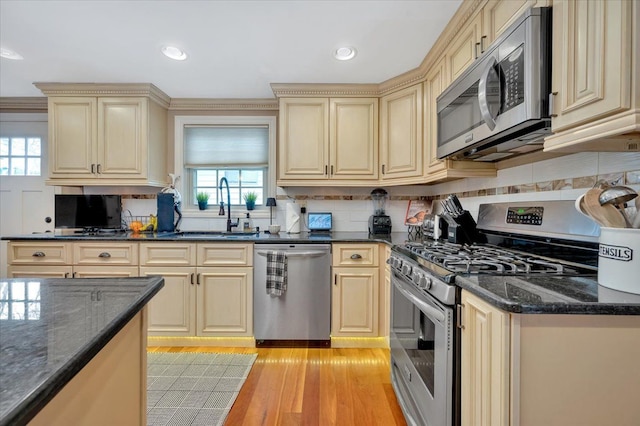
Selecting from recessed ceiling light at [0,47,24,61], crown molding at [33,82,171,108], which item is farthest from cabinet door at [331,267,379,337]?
recessed ceiling light at [0,47,24,61]

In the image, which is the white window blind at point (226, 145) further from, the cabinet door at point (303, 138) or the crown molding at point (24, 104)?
the crown molding at point (24, 104)

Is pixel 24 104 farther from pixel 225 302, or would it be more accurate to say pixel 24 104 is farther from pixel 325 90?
pixel 325 90

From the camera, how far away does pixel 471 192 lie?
231 centimetres

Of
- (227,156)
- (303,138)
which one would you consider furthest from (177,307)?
(303,138)

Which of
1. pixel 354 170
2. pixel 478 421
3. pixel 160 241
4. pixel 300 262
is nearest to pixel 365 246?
pixel 300 262

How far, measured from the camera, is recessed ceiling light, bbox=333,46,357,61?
216cm

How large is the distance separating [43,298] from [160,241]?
5.65 ft

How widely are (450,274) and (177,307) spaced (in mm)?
2203

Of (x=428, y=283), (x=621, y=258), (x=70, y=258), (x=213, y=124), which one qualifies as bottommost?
(x=70, y=258)

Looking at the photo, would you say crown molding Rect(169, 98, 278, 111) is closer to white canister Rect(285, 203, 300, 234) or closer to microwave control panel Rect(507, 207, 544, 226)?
white canister Rect(285, 203, 300, 234)

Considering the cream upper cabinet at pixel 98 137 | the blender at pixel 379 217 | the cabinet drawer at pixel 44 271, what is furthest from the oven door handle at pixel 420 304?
the cabinet drawer at pixel 44 271

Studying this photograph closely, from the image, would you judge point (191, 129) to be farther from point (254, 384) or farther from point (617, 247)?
point (617, 247)

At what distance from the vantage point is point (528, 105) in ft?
3.67

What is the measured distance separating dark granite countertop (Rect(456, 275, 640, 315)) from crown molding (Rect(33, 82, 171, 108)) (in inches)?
119
